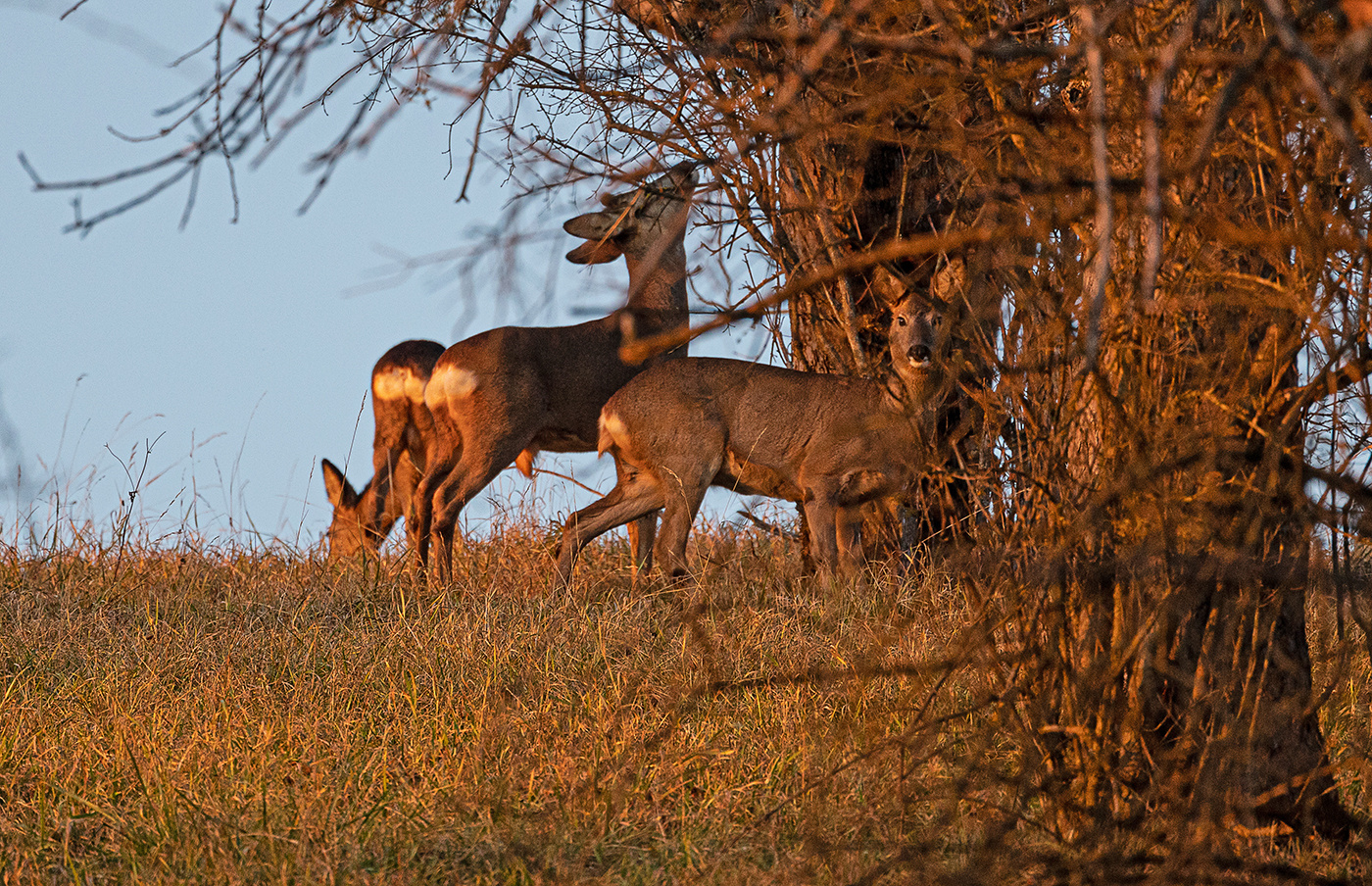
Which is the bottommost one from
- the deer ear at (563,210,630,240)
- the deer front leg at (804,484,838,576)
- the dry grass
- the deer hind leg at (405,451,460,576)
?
the dry grass

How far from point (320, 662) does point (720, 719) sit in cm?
175

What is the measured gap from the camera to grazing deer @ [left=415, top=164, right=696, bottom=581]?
869cm

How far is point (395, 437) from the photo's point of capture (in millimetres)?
9836

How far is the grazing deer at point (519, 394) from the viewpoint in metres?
8.69

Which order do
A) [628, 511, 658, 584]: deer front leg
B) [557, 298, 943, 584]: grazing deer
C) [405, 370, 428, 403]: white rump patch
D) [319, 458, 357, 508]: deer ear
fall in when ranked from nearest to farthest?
1. [557, 298, 943, 584]: grazing deer
2. [628, 511, 658, 584]: deer front leg
3. [405, 370, 428, 403]: white rump patch
4. [319, 458, 357, 508]: deer ear

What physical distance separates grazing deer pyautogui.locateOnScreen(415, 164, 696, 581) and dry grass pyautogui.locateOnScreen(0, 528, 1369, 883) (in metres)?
1.87

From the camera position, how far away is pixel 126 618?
21.0 feet

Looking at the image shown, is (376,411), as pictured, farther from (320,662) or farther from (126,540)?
(320,662)

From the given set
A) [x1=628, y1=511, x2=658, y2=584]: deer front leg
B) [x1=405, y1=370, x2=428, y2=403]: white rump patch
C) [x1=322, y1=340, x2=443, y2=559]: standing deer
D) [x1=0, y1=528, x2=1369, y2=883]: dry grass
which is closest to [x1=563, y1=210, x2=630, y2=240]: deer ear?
[x1=322, y1=340, x2=443, y2=559]: standing deer

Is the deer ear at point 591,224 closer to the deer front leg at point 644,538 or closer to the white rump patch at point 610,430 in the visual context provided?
the white rump patch at point 610,430

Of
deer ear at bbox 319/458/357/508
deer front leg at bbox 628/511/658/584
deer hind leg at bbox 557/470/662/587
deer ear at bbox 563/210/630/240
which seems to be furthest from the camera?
deer ear at bbox 319/458/357/508

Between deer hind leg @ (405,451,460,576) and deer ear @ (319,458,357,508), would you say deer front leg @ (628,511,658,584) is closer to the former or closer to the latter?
deer hind leg @ (405,451,460,576)

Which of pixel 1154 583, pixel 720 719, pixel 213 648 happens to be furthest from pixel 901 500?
pixel 1154 583

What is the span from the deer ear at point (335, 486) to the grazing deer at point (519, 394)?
4.47 ft
